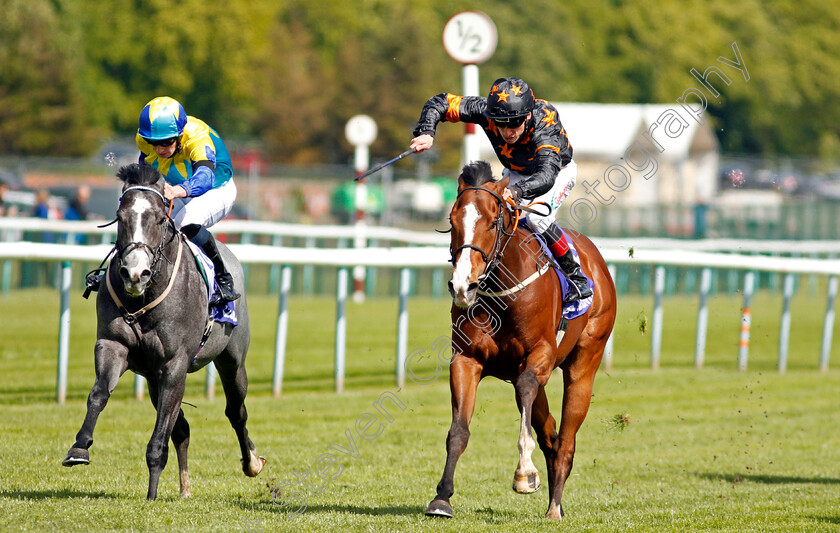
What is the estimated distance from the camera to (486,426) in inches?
358

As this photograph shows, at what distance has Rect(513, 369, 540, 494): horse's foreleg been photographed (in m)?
5.23

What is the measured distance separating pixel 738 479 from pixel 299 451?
2.78 m

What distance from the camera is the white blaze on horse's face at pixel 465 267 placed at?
16.4ft

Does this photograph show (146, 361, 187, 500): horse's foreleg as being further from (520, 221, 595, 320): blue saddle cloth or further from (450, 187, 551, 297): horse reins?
(520, 221, 595, 320): blue saddle cloth

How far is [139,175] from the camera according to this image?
5586 millimetres

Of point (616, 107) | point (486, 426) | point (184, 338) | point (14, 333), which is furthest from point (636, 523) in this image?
point (616, 107)

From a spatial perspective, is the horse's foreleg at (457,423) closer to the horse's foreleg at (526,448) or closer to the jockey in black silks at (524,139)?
the horse's foreleg at (526,448)

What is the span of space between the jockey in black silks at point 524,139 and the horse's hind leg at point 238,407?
1.73m

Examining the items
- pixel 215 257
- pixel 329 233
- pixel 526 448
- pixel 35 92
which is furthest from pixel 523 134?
pixel 35 92

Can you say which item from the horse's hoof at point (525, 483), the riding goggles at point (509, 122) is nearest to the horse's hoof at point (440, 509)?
the horse's hoof at point (525, 483)

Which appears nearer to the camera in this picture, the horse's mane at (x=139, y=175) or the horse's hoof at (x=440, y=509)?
the horse's hoof at (x=440, y=509)

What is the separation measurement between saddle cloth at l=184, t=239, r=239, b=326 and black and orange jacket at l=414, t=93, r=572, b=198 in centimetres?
132

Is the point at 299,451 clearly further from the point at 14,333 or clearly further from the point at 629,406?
the point at 14,333

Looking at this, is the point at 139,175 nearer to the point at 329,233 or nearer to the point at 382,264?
the point at 382,264
